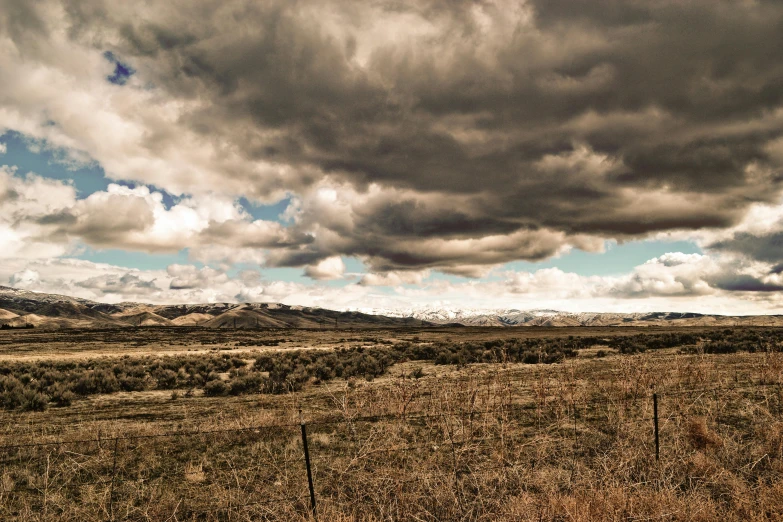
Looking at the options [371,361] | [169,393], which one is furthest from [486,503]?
[371,361]

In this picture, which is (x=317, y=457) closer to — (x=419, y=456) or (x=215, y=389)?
(x=419, y=456)

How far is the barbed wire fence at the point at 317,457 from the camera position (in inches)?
317

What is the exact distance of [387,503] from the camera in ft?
24.0

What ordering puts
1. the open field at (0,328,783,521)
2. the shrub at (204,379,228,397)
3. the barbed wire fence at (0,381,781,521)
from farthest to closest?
the shrub at (204,379,228,397) → the barbed wire fence at (0,381,781,521) → the open field at (0,328,783,521)

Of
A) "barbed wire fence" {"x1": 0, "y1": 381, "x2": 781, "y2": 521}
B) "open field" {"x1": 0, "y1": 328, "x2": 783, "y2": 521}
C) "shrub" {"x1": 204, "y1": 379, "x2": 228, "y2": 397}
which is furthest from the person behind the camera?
"shrub" {"x1": 204, "y1": 379, "x2": 228, "y2": 397}

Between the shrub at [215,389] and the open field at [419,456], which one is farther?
the shrub at [215,389]

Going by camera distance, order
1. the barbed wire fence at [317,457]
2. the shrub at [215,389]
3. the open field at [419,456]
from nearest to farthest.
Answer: the open field at [419,456] < the barbed wire fence at [317,457] < the shrub at [215,389]

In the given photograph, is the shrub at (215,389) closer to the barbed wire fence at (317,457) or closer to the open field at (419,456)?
the open field at (419,456)

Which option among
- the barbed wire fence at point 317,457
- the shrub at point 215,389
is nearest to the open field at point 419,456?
the barbed wire fence at point 317,457

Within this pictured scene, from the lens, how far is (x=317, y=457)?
10.9m

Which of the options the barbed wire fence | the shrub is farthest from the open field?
the shrub

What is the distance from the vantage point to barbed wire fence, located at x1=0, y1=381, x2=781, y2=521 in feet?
26.4

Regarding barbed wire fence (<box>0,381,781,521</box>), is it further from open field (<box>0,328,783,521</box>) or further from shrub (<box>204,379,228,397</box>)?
shrub (<box>204,379,228,397</box>)

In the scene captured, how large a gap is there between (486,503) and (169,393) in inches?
851
